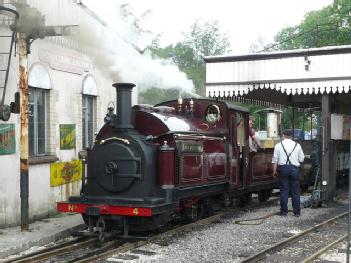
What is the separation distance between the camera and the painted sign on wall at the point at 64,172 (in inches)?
433

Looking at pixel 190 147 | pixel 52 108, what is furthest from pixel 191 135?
pixel 52 108

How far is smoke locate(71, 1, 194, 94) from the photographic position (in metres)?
10.2

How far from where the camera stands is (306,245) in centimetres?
787

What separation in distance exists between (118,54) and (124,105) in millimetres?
2782

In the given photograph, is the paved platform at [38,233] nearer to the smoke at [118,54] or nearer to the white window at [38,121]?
the white window at [38,121]

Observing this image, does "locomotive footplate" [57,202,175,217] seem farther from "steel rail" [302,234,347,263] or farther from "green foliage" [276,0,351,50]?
"green foliage" [276,0,351,50]

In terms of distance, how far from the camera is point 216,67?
41.8 ft

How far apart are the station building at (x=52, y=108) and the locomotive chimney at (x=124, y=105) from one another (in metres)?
2.02

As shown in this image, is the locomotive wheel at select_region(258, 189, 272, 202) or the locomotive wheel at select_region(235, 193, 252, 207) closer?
the locomotive wheel at select_region(235, 193, 252, 207)

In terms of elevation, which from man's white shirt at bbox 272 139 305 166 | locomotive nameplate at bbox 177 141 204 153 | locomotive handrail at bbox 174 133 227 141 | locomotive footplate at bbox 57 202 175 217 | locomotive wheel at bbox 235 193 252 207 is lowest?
locomotive wheel at bbox 235 193 252 207

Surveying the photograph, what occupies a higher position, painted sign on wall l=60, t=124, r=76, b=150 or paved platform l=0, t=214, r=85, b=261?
painted sign on wall l=60, t=124, r=76, b=150

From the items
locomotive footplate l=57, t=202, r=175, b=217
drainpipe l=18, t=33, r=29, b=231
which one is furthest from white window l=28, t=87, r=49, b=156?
locomotive footplate l=57, t=202, r=175, b=217

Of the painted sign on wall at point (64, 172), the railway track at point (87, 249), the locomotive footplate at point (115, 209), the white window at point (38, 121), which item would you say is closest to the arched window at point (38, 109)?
the white window at point (38, 121)

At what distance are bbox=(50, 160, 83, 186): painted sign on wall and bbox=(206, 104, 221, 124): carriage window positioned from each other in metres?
3.48
